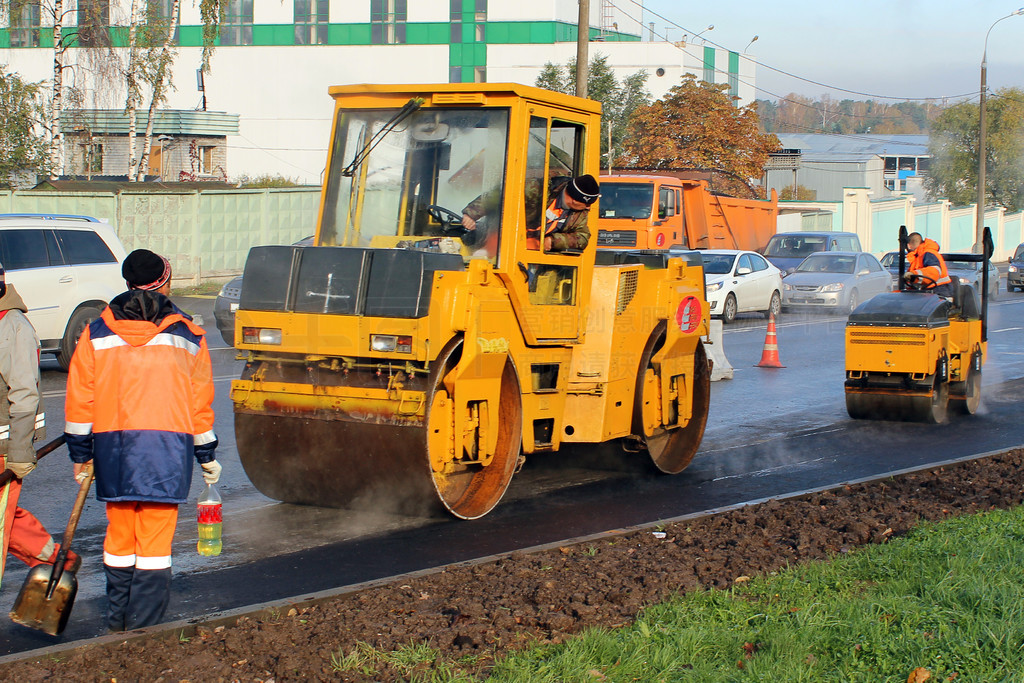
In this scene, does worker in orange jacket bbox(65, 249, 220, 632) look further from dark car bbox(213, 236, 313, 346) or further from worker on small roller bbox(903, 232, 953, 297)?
dark car bbox(213, 236, 313, 346)

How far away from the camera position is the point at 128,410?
496 centimetres

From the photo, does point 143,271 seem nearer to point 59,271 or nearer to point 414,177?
point 414,177

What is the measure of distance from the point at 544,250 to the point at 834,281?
62.7ft

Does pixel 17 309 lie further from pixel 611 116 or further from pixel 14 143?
pixel 611 116

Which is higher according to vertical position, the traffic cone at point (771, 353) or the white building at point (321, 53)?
the white building at point (321, 53)

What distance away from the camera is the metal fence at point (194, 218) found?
2503 centimetres

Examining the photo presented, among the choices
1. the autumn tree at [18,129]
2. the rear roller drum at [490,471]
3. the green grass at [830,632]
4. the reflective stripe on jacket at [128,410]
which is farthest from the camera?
the autumn tree at [18,129]

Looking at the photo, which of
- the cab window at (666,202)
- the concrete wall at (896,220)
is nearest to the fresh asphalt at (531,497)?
the cab window at (666,202)

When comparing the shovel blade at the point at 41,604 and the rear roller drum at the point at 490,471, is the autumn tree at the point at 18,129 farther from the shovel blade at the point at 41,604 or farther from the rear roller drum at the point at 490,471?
the shovel blade at the point at 41,604

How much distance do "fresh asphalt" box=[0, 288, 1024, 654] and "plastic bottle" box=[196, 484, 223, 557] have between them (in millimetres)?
175

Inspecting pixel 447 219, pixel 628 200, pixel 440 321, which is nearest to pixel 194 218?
pixel 628 200

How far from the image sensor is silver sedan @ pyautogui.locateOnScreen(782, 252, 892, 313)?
82.5 feet

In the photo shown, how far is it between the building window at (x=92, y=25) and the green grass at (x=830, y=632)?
30.2 m

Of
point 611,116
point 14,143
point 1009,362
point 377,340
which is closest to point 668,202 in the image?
point 1009,362
